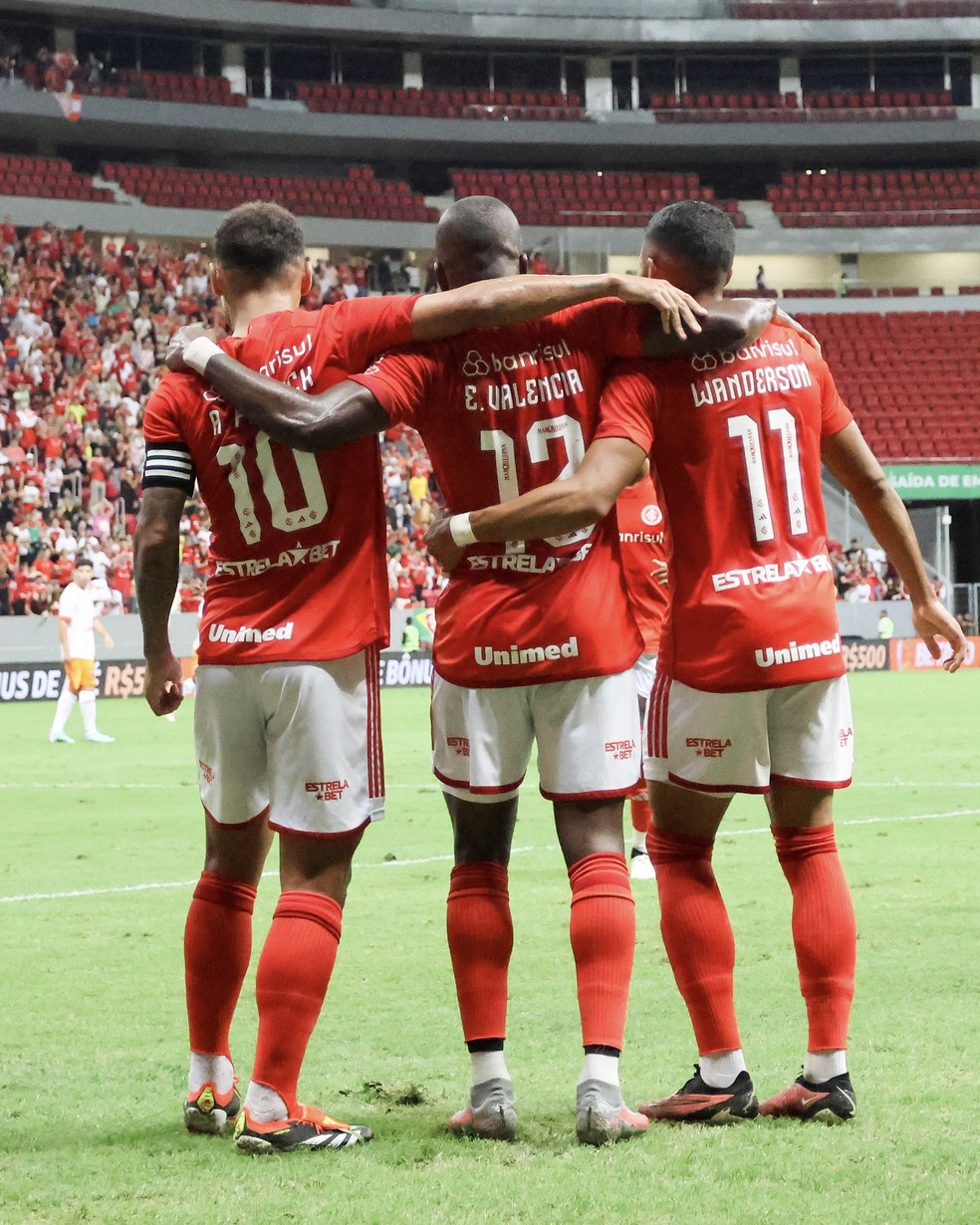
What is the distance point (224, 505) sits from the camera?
4.29m

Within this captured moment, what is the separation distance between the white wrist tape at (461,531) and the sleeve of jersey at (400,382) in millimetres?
298

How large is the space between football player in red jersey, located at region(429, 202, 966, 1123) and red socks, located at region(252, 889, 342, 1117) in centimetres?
93

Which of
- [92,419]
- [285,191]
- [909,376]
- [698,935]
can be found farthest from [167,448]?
[285,191]

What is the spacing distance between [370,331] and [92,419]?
2758cm

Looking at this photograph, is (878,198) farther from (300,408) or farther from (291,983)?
(291,983)

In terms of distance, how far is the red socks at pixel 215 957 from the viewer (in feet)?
14.2

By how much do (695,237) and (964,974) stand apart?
3027mm

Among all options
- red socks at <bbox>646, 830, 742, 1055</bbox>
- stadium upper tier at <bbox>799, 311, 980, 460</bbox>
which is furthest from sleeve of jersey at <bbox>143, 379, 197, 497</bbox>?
stadium upper tier at <bbox>799, 311, 980, 460</bbox>

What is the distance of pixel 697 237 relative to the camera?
4309 mm

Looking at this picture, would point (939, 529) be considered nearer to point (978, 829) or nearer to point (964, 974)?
point (978, 829)

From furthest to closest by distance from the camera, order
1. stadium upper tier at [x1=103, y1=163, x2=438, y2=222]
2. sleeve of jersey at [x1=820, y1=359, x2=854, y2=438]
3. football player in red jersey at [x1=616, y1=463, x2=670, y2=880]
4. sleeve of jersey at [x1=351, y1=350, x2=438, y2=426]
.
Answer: stadium upper tier at [x1=103, y1=163, x2=438, y2=222] < football player in red jersey at [x1=616, y1=463, x2=670, y2=880] < sleeve of jersey at [x1=820, y1=359, x2=854, y2=438] < sleeve of jersey at [x1=351, y1=350, x2=438, y2=426]

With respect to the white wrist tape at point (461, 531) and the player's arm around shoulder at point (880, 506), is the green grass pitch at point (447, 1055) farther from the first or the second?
the white wrist tape at point (461, 531)

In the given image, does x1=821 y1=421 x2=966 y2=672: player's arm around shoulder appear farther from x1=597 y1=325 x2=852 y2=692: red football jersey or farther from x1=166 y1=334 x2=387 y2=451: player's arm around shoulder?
x1=166 y1=334 x2=387 y2=451: player's arm around shoulder

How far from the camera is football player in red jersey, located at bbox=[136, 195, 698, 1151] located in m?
4.14
